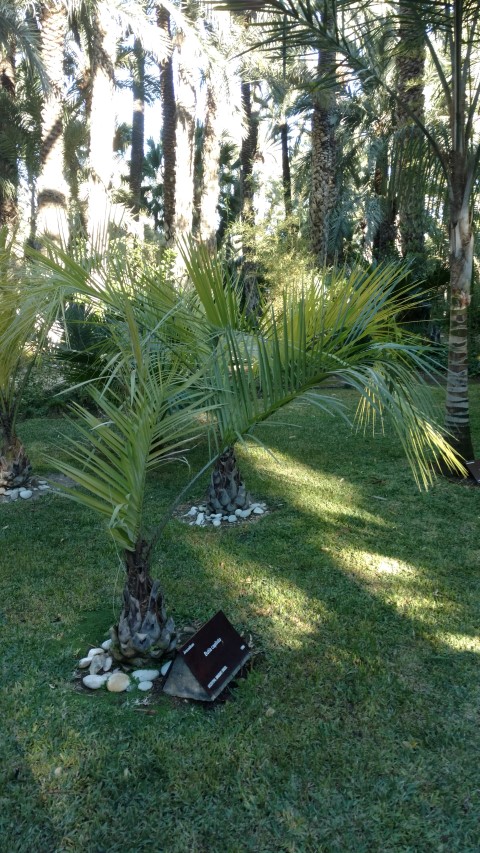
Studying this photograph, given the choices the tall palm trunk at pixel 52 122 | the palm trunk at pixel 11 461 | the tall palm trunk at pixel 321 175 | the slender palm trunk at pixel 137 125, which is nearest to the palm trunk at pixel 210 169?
the tall palm trunk at pixel 321 175

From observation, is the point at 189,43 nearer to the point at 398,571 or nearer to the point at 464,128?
the point at 464,128

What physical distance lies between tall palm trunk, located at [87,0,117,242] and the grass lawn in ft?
26.9

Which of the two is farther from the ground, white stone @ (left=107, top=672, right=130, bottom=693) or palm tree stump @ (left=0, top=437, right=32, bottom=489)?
palm tree stump @ (left=0, top=437, right=32, bottom=489)

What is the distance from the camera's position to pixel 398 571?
410 cm

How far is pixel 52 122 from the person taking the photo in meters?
10.8

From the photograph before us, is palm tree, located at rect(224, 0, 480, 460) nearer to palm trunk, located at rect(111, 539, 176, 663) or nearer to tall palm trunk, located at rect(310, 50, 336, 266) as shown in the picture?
palm trunk, located at rect(111, 539, 176, 663)

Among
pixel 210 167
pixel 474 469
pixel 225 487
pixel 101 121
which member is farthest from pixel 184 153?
pixel 225 487

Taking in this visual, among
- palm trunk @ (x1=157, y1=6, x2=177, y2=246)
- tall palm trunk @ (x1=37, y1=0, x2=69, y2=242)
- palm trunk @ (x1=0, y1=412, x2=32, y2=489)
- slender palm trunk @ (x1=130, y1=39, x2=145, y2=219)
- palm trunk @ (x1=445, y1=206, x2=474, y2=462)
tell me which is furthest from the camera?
slender palm trunk @ (x1=130, y1=39, x2=145, y2=219)

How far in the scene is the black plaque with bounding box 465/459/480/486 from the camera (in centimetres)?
590

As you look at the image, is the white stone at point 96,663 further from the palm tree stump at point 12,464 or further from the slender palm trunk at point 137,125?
the slender palm trunk at point 137,125

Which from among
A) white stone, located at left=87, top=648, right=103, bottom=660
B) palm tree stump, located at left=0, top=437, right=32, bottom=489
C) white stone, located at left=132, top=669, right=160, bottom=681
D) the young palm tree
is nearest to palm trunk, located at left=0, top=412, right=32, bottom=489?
palm tree stump, located at left=0, top=437, right=32, bottom=489

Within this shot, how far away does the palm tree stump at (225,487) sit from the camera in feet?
16.9

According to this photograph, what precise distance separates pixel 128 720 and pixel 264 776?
66cm

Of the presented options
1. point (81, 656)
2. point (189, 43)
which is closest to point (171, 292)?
point (81, 656)
